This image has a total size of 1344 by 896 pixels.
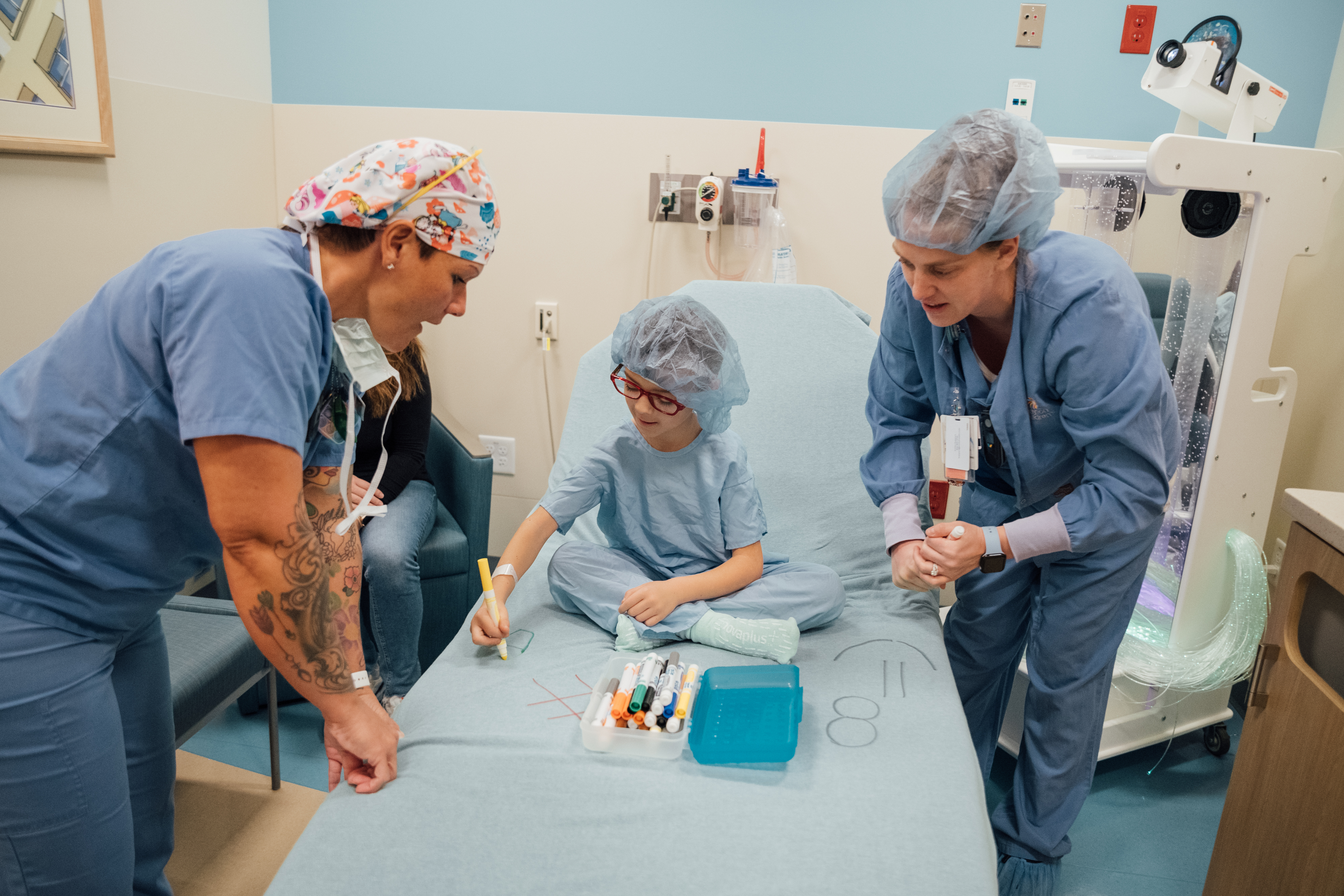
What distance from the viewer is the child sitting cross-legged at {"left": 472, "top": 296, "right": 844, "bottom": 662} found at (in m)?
1.60

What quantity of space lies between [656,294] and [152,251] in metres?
1.84

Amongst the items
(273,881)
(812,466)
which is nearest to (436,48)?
(812,466)

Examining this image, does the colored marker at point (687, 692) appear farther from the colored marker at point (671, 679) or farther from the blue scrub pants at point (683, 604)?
the blue scrub pants at point (683, 604)

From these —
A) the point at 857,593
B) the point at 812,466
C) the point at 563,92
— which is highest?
the point at 563,92

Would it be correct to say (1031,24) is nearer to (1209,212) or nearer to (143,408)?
(1209,212)

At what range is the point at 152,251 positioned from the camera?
0.94 meters

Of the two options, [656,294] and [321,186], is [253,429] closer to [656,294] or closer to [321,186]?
[321,186]

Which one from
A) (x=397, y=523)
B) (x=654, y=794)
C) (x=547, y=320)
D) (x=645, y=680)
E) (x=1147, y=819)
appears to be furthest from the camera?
(x=547, y=320)

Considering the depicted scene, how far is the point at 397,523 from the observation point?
2107 mm

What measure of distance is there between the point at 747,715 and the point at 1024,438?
64cm

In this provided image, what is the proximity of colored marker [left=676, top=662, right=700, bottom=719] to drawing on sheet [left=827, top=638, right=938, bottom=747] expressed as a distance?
0.22m

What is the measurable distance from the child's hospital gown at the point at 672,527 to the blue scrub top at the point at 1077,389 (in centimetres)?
42

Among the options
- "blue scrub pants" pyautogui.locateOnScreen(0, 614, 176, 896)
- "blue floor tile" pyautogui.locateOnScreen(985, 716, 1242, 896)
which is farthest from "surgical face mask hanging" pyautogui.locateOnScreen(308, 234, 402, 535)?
"blue floor tile" pyautogui.locateOnScreen(985, 716, 1242, 896)

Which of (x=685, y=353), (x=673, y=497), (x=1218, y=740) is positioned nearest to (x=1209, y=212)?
(x=685, y=353)
